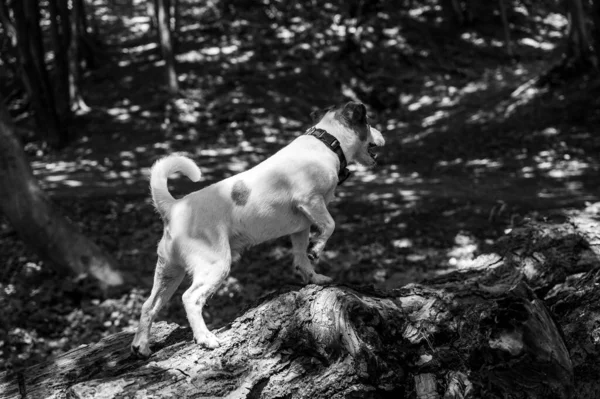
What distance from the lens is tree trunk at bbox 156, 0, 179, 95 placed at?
19516 millimetres

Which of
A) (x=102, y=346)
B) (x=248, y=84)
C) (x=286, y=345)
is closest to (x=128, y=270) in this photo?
(x=102, y=346)

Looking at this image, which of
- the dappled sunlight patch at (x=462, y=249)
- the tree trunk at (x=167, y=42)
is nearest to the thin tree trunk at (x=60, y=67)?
the tree trunk at (x=167, y=42)

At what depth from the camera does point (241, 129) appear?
1928cm

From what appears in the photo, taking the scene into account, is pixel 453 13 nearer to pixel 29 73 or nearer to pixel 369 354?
pixel 29 73

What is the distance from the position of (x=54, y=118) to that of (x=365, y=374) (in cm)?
1696

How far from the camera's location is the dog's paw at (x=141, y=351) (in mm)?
4504

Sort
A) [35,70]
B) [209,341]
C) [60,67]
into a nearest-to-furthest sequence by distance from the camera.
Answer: [209,341], [35,70], [60,67]

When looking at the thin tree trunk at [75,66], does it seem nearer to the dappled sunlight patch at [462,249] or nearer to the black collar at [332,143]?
the dappled sunlight patch at [462,249]

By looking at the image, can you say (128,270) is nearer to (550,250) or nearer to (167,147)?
(550,250)

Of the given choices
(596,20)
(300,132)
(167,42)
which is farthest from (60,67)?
(596,20)

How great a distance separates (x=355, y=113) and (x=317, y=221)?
0.98 meters

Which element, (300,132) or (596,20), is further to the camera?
(300,132)

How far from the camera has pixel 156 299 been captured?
4672mm

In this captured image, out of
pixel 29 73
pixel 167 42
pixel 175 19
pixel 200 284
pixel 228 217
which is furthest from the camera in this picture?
pixel 175 19
